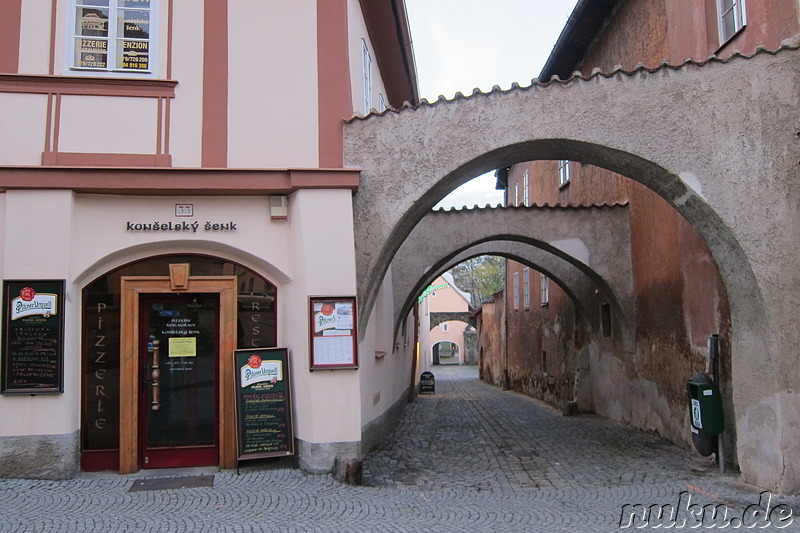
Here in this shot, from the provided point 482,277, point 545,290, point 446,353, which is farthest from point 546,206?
point 446,353

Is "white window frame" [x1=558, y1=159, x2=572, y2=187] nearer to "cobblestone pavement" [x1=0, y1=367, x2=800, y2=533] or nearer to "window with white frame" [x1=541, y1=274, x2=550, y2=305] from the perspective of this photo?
"window with white frame" [x1=541, y1=274, x2=550, y2=305]

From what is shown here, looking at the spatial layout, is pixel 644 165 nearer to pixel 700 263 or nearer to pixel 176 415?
pixel 700 263

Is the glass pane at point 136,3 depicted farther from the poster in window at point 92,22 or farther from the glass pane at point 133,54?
the glass pane at point 133,54

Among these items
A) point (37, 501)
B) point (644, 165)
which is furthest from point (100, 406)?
point (644, 165)

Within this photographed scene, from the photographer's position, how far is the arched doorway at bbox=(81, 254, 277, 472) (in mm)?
7512

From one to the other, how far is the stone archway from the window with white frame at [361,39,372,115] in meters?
2.22

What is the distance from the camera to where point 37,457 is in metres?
7.02

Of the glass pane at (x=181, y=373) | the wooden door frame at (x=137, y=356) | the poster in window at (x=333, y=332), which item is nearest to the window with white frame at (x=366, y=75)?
the poster in window at (x=333, y=332)

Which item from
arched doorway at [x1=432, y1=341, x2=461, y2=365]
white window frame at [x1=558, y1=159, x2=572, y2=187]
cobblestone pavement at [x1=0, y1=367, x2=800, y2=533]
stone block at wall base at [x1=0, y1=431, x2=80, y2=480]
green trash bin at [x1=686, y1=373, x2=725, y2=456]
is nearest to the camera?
cobblestone pavement at [x1=0, y1=367, x2=800, y2=533]

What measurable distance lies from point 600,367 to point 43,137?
11.8m

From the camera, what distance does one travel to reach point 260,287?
794cm

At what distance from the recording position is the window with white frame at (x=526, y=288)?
915 inches

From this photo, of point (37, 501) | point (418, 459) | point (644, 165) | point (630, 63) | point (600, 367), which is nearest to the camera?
point (37, 501)

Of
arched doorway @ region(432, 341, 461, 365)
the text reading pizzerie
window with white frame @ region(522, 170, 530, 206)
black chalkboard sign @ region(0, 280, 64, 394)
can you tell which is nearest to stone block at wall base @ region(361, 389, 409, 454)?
the text reading pizzerie
